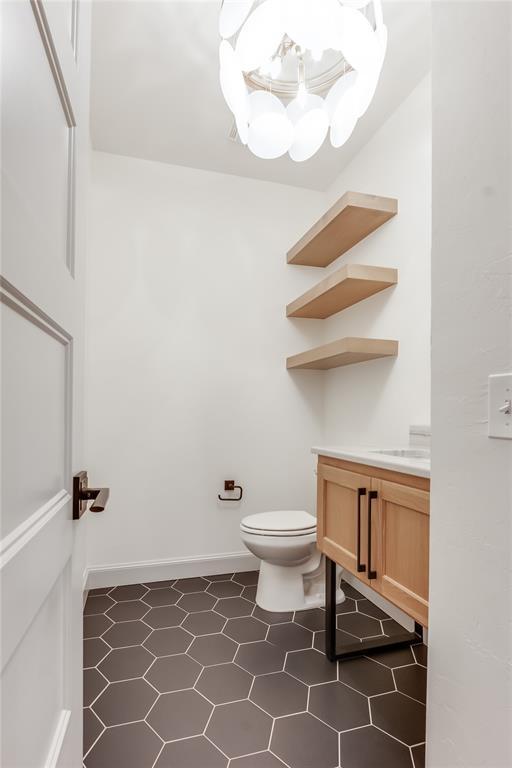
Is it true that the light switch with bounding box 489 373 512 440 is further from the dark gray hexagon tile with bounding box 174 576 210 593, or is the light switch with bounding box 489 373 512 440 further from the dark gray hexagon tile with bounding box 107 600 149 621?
the dark gray hexagon tile with bounding box 174 576 210 593

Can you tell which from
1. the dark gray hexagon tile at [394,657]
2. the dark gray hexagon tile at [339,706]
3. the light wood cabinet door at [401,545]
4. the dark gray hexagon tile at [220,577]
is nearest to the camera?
the light wood cabinet door at [401,545]

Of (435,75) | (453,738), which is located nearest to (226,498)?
(453,738)

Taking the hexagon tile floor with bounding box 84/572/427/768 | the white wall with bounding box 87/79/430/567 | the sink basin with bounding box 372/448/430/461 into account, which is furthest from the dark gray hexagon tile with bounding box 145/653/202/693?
the sink basin with bounding box 372/448/430/461

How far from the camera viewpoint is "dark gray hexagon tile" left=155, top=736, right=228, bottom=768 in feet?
4.17

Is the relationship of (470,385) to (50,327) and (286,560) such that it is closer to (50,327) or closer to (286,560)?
(50,327)

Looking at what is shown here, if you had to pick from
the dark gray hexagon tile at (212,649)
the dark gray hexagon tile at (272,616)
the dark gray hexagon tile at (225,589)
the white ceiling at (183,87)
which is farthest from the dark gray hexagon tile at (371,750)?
the white ceiling at (183,87)

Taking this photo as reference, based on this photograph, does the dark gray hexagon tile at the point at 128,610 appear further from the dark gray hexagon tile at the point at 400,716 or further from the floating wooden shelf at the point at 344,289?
the floating wooden shelf at the point at 344,289

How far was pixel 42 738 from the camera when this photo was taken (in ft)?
1.94

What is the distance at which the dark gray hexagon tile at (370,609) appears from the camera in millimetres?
2215

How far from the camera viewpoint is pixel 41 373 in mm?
589

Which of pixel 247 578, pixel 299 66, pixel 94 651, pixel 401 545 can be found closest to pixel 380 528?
pixel 401 545

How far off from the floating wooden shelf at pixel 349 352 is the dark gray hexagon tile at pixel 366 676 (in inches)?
54.4

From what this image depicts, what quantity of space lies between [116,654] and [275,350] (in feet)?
6.25

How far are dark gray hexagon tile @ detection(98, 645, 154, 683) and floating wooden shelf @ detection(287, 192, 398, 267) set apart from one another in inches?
89.6
